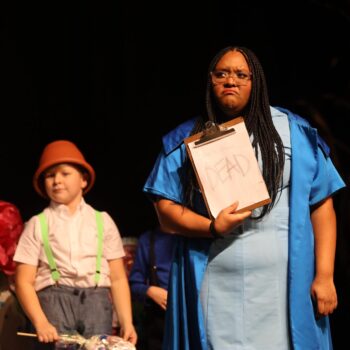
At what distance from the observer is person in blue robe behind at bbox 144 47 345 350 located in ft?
7.07

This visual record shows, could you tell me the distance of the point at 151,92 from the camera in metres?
3.46

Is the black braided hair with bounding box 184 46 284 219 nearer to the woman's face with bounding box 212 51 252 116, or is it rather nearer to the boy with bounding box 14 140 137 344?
the woman's face with bounding box 212 51 252 116

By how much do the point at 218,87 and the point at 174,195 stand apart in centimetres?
34

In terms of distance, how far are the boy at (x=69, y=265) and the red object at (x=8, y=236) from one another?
0.59 ft

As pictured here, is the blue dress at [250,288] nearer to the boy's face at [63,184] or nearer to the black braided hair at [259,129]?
the black braided hair at [259,129]

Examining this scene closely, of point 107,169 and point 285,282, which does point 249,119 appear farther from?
point 107,169

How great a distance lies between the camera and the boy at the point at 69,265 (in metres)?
2.63

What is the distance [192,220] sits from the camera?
84.9 inches

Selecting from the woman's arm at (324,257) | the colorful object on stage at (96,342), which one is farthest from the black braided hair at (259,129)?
the colorful object on stage at (96,342)

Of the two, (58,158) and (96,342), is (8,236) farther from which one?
(96,342)

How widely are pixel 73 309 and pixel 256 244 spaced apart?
79 cm

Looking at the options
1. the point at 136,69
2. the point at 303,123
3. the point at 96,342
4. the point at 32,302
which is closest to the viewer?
the point at 303,123

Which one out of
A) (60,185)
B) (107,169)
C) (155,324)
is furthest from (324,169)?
(107,169)

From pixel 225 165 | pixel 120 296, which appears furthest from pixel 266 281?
pixel 120 296
